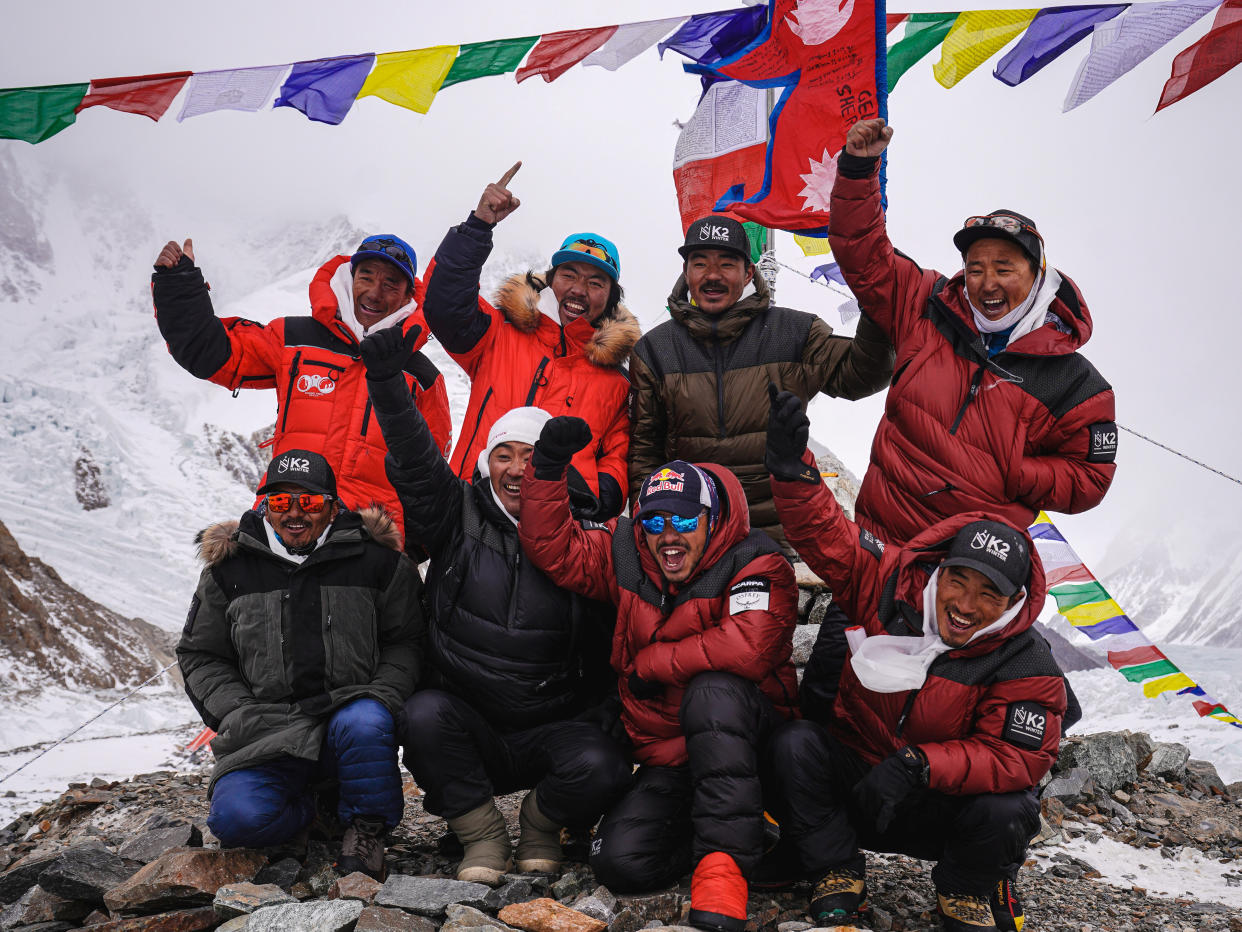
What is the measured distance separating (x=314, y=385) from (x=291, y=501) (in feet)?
3.03

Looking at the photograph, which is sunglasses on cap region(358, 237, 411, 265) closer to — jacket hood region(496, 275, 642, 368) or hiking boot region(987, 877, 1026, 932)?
jacket hood region(496, 275, 642, 368)

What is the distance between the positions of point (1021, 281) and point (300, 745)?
3.47 meters

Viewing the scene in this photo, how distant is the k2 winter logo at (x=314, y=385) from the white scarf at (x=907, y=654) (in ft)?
9.56

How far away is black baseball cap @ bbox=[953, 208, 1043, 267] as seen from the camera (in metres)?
3.38

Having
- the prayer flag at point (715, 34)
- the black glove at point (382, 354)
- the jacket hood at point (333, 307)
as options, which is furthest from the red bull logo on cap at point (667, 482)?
the prayer flag at point (715, 34)

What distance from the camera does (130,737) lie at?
1650cm

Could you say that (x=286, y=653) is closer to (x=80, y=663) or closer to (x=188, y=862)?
(x=188, y=862)

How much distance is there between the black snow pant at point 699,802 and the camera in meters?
2.98

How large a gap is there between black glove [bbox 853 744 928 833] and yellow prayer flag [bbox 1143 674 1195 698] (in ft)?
19.1

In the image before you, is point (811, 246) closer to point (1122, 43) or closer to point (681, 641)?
point (1122, 43)

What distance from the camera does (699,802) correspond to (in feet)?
9.93

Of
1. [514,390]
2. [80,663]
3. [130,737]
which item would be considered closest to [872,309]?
[514,390]

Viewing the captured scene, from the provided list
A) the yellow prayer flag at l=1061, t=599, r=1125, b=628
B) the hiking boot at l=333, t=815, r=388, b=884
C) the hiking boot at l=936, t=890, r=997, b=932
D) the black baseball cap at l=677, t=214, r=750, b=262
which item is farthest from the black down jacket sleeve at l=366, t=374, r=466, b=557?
the yellow prayer flag at l=1061, t=599, r=1125, b=628

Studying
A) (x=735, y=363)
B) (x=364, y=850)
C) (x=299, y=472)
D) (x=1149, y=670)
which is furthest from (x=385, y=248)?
(x=1149, y=670)
